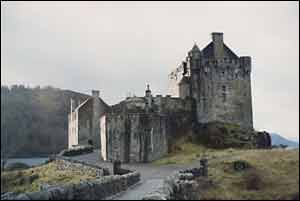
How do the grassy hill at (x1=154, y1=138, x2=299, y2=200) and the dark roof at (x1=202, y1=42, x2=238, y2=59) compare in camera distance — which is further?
the dark roof at (x1=202, y1=42, x2=238, y2=59)

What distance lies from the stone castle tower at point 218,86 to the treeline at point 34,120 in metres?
25.0

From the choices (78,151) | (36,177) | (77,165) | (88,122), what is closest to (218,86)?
(78,151)

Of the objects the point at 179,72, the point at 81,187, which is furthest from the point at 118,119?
the point at 81,187

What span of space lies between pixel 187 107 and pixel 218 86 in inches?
149

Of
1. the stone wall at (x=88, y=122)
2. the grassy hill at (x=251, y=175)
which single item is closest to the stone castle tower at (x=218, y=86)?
the grassy hill at (x=251, y=175)

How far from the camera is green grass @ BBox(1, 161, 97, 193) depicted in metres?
41.2

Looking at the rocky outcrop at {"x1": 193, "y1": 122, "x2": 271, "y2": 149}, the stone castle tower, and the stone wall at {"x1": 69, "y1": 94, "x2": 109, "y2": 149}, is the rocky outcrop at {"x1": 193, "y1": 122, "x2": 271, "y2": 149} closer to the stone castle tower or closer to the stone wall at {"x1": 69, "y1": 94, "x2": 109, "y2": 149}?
the stone castle tower

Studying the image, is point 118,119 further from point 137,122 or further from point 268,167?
point 268,167

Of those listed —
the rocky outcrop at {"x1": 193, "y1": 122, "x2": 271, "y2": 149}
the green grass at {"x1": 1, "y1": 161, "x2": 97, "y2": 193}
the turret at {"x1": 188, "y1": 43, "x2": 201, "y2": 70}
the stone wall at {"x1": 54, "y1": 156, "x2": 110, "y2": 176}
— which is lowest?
the green grass at {"x1": 1, "y1": 161, "x2": 97, "y2": 193}

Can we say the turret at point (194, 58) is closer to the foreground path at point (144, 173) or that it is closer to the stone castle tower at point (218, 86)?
the stone castle tower at point (218, 86)

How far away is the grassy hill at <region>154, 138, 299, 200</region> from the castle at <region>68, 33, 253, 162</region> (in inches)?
110

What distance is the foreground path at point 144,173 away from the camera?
64.8 ft

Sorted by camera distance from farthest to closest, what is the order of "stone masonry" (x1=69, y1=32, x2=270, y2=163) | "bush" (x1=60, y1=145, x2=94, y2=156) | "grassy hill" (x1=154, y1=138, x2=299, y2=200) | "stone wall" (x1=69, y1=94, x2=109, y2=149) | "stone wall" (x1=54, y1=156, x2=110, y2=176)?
1. "stone wall" (x1=69, y1=94, x2=109, y2=149)
2. "bush" (x1=60, y1=145, x2=94, y2=156)
3. "stone masonry" (x1=69, y1=32, x2=270, y2=163)
4. "stone wall" (x1=54, y1=156, x2=110, y2=176)
5. "grassy hill" (x1=154, y1=138, x2=299, y2=200)

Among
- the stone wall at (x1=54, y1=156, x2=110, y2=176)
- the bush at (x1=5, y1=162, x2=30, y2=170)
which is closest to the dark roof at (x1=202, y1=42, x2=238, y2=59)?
the stone wall at (x1=54, y1=156, x2=110, y2=176)
